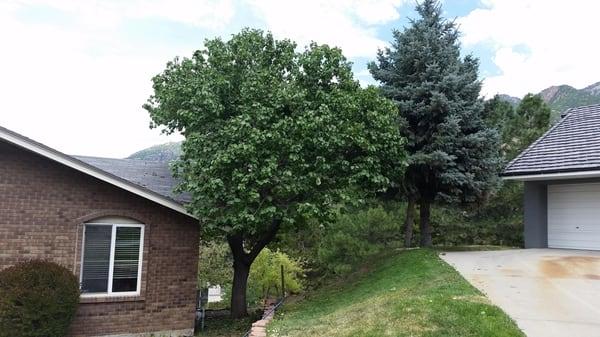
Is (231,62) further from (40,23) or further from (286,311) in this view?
(40,23)

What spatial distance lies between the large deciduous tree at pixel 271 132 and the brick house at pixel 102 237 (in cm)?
137

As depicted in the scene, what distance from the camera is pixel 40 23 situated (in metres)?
15.8

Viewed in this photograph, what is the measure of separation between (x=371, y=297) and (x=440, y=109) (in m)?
6.92

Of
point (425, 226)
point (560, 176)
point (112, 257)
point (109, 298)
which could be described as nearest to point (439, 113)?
point (425, 226)

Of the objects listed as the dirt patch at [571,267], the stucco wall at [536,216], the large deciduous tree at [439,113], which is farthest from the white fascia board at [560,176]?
the dirt patch at [571,267]

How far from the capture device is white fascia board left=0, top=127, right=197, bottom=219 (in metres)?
9.99

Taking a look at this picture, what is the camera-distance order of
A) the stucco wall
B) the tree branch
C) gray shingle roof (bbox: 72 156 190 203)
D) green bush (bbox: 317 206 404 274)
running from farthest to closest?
green bush (bbox: 317 206 404 274) < the stucco wall < the tree branch < gray shingle roof (bbox: 72 156 190 203)

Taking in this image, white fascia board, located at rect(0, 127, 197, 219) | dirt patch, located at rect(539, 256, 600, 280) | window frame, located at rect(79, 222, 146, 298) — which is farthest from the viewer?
window frame, located at rect(79, 222, 146, 298)

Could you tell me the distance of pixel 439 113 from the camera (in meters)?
14.7

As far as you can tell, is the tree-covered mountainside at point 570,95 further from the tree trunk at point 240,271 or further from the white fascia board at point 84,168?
the white fascia board at point 84,168

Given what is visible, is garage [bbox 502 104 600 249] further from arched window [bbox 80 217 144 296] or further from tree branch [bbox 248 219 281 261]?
arched window [bbox 80 217 144 296]

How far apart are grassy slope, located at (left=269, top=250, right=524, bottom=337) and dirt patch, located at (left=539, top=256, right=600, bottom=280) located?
228 centimetres

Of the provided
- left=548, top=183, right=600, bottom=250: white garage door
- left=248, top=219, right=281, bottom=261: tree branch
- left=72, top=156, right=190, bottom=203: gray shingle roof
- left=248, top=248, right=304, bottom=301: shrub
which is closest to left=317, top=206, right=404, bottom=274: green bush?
left=248, top=248, right=304, bottom=301: shrub

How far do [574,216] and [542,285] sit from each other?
7349mm
